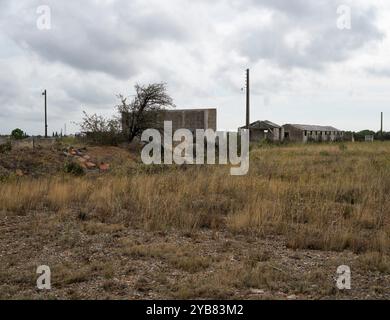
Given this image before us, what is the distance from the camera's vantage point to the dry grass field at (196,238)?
15.4 feet

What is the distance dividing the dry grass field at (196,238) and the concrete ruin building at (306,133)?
5294 centimetres

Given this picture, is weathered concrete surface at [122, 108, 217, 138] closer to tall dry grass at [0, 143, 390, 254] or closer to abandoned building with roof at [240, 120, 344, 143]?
abandoned building with roof at [240, 120, 344, 143]

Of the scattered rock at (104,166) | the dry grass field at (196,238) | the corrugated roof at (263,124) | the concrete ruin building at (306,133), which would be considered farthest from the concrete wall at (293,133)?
the dry grass field at (196,238)

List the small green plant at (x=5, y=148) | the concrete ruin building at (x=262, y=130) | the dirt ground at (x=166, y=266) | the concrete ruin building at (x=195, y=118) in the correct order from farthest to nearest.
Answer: the concrete ruin building at (x=262, y=130) < the concrete ruin building at (x=195, y=118) < the small green plant at (x=5, y=148) < the dirt ground at (x=166, y=266)

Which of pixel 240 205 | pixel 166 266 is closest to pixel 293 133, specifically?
pixel 240 205

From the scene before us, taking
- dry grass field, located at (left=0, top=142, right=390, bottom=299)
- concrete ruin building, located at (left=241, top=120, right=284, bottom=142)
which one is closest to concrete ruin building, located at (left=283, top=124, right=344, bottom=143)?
concrete ruin building, located at (left=241, top=120, right=284, bottom=142)

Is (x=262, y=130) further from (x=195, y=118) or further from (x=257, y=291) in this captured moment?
(x=257, y=291)

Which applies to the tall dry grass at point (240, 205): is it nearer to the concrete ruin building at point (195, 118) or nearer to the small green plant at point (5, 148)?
the small green plant at point (5, 148)

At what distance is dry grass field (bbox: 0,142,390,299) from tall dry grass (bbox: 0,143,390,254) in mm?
26

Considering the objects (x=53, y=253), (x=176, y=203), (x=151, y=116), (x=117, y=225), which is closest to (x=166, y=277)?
(x=53, y=253)

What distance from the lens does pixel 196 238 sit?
685 cm
